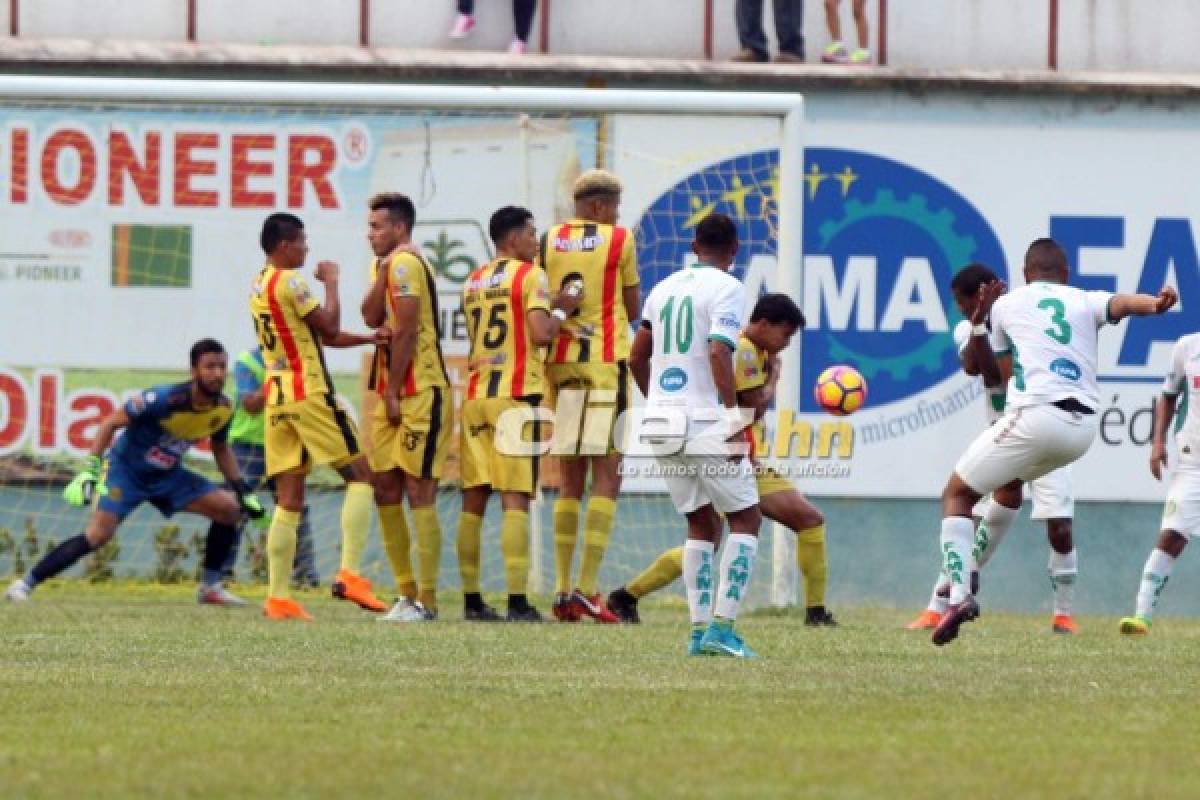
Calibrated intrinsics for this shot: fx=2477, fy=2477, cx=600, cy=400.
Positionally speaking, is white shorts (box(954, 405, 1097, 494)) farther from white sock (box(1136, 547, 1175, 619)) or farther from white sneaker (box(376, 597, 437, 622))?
white sneaker (box(376, 597, 437, 622))

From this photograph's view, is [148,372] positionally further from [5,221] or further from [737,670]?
[737,670]

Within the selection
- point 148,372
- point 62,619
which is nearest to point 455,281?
point 148,372

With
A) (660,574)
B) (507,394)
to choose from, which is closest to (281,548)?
(507,394)

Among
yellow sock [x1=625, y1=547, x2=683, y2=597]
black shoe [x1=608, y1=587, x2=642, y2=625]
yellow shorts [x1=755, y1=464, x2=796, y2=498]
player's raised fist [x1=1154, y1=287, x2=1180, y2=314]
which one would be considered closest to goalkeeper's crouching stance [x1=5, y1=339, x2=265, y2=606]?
black shoe [x1=608, y1=587, x2=642, y2=625]

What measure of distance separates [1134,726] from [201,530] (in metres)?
12.2

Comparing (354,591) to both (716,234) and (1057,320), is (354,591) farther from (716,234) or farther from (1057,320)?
(1057,320)

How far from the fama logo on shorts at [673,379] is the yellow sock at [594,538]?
3254 millimetres

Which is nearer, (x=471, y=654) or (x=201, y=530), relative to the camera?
(x=471, y=654)

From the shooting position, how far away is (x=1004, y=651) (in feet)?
39.4

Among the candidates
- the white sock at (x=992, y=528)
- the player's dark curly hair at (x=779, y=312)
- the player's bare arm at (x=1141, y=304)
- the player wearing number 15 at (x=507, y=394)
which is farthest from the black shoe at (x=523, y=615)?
the player's bare arm at (x=1141, y=304)

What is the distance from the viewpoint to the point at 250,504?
16.5 meters

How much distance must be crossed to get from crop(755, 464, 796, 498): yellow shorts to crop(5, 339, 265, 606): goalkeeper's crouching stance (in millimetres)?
3974

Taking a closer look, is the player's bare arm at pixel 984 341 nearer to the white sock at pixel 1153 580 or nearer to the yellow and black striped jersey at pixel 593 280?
the white sock at pixel 1153 580

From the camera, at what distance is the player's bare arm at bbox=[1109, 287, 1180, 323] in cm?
1145
